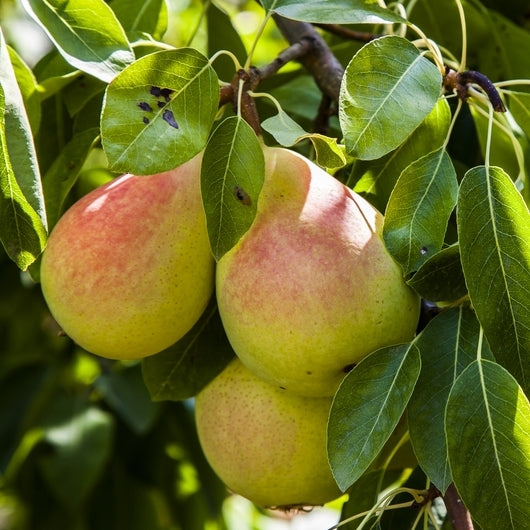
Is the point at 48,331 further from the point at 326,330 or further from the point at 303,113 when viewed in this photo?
the point at 326,330

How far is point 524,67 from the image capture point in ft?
5.53

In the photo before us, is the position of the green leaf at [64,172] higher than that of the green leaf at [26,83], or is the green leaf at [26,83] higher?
the green leaf at [26,83]

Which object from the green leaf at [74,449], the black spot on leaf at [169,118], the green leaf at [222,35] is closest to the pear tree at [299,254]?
the black spot on leaf at [169,118]

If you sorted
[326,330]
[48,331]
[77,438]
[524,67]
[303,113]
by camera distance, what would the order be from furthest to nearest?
1. [48,331]
2. [77,438]
3. [524,67]
4. [303,113]
5. [326,330]

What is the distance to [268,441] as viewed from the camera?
1.24 metres

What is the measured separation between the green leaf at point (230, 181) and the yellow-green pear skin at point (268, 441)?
10.9 inches

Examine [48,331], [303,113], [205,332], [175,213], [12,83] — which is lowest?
[48,331]

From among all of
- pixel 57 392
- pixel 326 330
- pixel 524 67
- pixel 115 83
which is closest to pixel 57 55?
pixel 115 83

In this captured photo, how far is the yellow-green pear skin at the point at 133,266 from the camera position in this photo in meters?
1.12

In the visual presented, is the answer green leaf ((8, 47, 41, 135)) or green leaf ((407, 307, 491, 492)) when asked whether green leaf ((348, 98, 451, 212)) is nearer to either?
green leaf ((407, 307, 491, 492))

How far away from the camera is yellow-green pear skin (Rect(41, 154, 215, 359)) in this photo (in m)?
1.12

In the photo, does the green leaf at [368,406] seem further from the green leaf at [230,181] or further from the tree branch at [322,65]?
the tree branch at [322,65]

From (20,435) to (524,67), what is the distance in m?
1.40

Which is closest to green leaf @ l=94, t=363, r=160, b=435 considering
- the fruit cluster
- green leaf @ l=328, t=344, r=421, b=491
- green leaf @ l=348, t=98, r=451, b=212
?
the fruit cluster
